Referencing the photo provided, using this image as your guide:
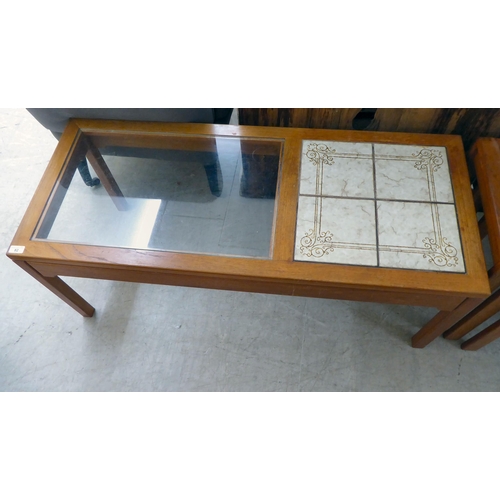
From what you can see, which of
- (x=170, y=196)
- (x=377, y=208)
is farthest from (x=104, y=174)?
(x=377, y=208)

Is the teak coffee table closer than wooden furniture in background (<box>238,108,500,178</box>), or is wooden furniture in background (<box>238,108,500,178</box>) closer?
the teak coffee table

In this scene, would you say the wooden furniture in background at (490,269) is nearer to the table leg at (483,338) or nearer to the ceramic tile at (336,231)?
the table leg at (483,338)

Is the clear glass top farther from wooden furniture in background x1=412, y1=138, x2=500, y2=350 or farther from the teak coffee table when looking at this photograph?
wooden furniture in background x1=412, y1=138, x2=500, y2=350

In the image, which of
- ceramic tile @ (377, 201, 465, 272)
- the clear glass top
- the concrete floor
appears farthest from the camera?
the concrete floor

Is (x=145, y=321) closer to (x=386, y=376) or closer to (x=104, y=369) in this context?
(x=104, y=369)

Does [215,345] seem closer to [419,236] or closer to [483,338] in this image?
[419,236]

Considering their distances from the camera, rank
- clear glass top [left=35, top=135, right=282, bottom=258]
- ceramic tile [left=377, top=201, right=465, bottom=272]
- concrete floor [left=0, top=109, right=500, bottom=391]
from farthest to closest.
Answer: concrete floor [left=0, top=109, right=500, bottom=391] < clear glass top [left=35, top=135, right=282, bottom=258] < ceramic tile [left=377, top=201, right=465, bottom=272]

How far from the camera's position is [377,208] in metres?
0.88

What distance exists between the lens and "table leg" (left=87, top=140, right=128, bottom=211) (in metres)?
1.10

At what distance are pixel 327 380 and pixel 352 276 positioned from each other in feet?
1.47

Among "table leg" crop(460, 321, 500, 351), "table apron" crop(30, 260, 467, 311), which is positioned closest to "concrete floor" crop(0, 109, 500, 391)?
"table leg" crop(460, 321, 500, 351)

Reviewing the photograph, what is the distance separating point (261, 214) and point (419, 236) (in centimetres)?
38

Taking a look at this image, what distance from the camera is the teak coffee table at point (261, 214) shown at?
32.0 inches
